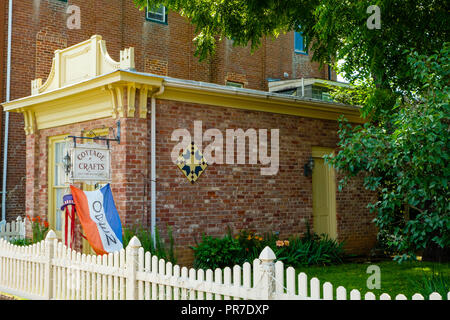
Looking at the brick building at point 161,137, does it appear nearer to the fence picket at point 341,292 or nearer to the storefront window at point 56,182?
the storefront window at point 56,182

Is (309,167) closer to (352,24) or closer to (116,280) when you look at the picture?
(352,24)

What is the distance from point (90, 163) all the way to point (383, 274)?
20.1ft

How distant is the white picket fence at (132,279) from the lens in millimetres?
4867

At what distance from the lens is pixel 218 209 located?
35.9ft

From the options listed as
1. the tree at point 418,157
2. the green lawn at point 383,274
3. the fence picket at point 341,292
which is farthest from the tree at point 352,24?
the fence picket at point 341,292

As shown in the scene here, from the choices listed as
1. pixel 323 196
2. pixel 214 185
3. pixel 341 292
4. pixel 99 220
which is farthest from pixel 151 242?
pixel 341 292

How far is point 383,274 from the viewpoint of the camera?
10.3 m

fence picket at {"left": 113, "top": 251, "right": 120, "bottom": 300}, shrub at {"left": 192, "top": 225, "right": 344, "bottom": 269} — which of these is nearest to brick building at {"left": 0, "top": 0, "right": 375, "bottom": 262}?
shrub at {"left": 192, "top": 225, "right": 344, "bottom": 269}

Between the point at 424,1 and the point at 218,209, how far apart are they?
584 cm

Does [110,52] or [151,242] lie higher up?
[110,52]

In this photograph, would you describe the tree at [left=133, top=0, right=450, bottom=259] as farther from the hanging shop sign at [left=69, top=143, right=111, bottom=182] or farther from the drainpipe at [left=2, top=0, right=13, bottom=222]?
Result: the drainpipe at [left=2, top=0, right=13, bottom=222]

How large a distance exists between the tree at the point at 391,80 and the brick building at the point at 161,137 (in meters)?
1.82
